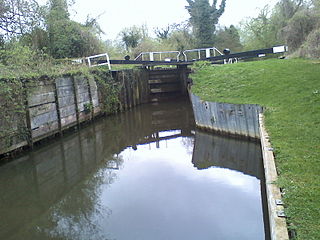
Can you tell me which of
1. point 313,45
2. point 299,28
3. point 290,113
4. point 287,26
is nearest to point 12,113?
point 290,113

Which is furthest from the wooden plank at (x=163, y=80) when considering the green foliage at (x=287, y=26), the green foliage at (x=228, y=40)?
the green foliage at (x=228, y=40)

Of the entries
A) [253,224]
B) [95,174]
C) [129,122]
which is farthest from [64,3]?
[253,224]

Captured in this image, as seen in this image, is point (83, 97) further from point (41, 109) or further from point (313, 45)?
point (313, 45)

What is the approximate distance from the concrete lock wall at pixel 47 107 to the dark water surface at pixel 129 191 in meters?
0.54

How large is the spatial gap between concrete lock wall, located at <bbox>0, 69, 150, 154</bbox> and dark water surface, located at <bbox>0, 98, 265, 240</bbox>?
1.78ft

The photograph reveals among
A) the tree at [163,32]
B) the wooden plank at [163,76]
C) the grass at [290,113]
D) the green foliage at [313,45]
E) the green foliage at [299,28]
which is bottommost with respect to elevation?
the grass at [290,113]

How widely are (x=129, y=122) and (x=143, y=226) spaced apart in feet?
29.2

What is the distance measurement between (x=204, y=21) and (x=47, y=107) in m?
24.2

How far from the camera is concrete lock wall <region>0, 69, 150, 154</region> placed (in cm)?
807

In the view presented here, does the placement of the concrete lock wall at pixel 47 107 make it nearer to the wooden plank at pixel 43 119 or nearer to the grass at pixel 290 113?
the wooden plank at pixel 43 119

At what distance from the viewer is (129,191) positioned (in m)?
6.09

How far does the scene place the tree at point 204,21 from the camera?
3083 centimetres

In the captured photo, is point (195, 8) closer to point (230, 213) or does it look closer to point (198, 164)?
point (198, 164)

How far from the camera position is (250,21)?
108 ft
